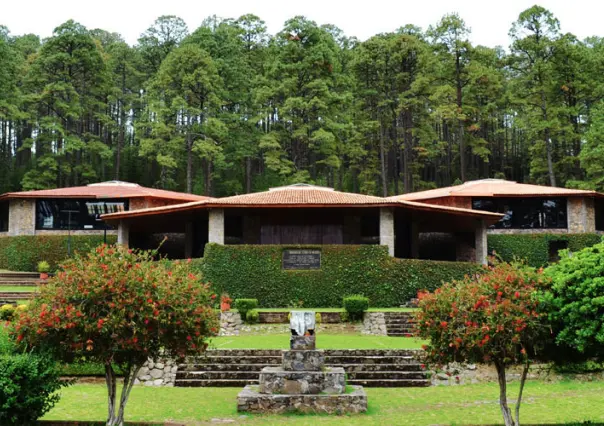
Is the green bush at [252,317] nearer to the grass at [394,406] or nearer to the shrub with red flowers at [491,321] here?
the grass at [394,406]

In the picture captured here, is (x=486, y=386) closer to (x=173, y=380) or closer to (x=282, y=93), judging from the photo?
(x=173, y=380)

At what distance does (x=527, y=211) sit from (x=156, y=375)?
2406 cm

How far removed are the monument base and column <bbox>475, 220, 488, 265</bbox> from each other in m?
18.2

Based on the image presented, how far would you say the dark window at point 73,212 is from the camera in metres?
33.4

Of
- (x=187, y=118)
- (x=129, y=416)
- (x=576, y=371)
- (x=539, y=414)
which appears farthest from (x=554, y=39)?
(x=129, y=416)

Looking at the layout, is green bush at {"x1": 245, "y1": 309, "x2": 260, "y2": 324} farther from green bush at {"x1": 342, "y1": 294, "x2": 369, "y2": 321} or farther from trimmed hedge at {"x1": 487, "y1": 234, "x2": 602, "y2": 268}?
trimmed hedge at {"x1": 487, "y1": 234, "x2": 602, "y2": 268}

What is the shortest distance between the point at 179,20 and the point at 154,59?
12.3 ft

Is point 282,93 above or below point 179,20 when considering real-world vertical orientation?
below

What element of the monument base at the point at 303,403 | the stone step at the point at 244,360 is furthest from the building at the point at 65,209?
the monument base at the point at 303,403

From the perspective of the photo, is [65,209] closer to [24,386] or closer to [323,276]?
[323,276]

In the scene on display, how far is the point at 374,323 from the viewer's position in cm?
2061

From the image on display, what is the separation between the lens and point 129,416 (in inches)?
424

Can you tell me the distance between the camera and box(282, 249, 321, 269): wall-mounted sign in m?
25.2

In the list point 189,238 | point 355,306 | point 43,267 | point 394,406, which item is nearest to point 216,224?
point 189,238
